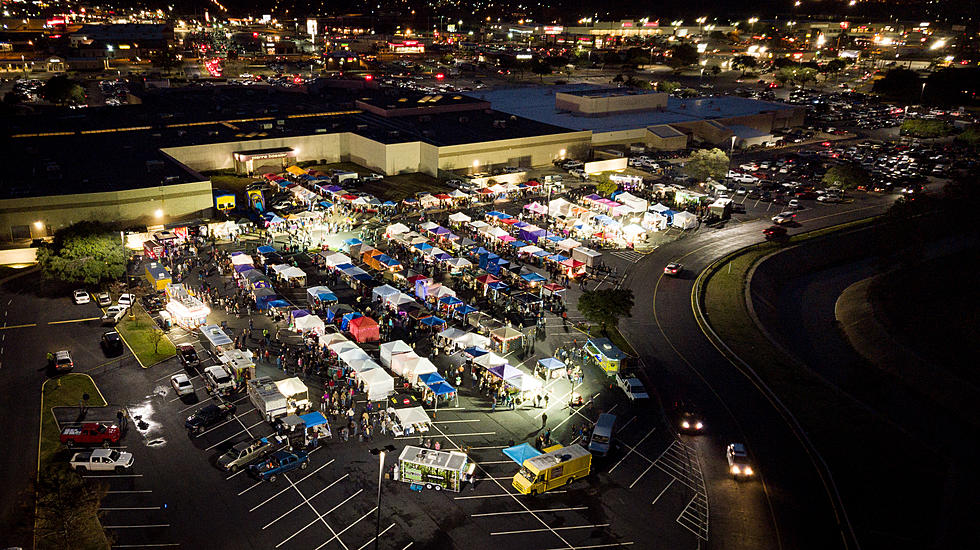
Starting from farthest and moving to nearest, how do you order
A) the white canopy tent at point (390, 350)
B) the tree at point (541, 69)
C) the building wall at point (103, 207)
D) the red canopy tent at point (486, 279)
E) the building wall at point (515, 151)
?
the tree at point (541, 69)
the building wall at point (515, 151)
the building wall at point (103, 207)
the red canopy tent at point (486, 279)
the white canopy tent at point (390, 350)

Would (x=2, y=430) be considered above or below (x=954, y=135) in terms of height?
below

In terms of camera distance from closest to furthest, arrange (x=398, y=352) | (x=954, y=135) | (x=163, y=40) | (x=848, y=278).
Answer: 1. (x=398, y=352)
2. (x=848, y=278)
3. (x=954, y=135)
4. (x=163, y=40)

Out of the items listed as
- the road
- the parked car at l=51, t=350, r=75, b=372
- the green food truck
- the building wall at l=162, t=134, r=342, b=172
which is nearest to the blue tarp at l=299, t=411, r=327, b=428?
the green food truck

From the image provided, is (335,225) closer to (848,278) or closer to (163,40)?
(848,278)

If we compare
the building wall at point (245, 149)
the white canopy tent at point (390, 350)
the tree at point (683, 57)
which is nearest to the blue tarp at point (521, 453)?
the white canopy tent at point (390, 350)

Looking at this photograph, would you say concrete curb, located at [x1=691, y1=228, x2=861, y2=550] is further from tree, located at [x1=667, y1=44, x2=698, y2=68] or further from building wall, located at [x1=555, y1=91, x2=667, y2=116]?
tree, located at [x1=667, y1=44, x2=698, y2=68]

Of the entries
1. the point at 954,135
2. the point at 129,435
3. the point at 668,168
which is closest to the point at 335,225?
the point at 129,435

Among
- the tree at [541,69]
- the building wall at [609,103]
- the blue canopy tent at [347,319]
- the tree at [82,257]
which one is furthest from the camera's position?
the tree at [541,69]

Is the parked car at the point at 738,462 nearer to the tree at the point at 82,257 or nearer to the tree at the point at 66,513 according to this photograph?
the tree at the point at 66,513
